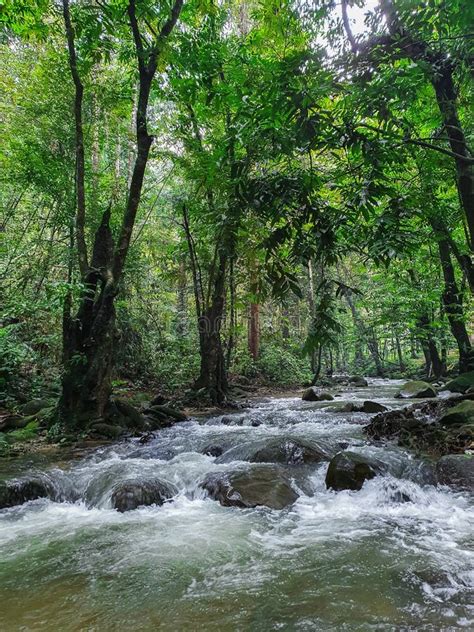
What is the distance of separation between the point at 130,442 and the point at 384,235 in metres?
7.22

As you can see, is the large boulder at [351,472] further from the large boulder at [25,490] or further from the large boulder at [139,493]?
the large boulder at [25,490]

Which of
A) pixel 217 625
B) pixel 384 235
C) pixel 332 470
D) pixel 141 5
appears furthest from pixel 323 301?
pixel 141 5

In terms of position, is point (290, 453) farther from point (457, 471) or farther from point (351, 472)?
point (457, 471)

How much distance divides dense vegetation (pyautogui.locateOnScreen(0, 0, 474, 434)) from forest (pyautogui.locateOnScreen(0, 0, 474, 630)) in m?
0.04

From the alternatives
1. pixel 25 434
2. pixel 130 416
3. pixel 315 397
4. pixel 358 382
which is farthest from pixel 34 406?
pixel 358 382

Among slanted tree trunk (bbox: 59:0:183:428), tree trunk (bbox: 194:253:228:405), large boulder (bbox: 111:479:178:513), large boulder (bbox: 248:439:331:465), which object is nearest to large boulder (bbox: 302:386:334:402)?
tree trunk (bbox: 194:253:228:405)

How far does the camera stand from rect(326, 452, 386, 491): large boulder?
210 inches

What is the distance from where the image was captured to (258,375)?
19.8m

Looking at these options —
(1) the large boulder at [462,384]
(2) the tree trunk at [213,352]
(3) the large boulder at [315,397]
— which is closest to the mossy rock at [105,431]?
(2) the tree trunk at [213,352]

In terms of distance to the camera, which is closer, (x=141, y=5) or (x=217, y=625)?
(x=217, y=625)

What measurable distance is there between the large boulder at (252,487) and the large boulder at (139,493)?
21.2 inches

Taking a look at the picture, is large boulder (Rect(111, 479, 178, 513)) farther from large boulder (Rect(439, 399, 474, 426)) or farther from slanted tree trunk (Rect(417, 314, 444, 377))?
slanted tree trunk (Rect(417, 314, 444, 377))

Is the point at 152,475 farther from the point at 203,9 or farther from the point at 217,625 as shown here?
the point at 203,9

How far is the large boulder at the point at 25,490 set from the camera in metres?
5.23
